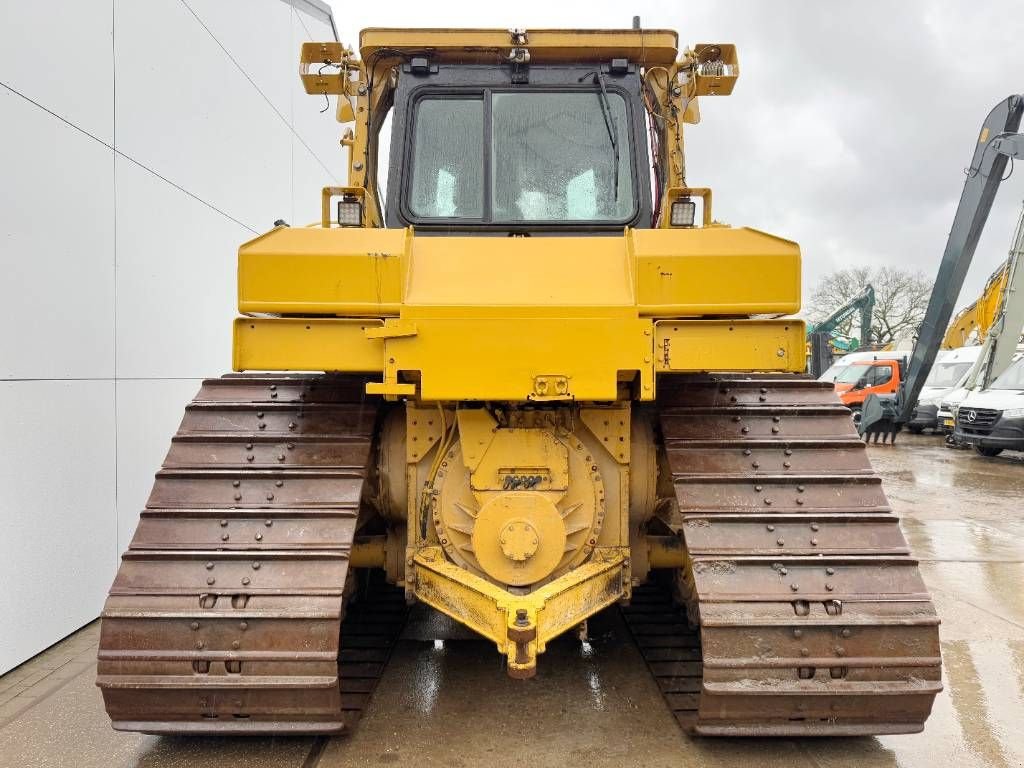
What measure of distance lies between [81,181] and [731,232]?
3737 millimetres

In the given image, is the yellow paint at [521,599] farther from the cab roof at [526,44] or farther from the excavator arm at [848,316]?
the excavator arm at [848,316]

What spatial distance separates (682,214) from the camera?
3.29 metres

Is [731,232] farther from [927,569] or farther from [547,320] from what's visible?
[927,569]

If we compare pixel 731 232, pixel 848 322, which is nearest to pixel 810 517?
pixel 731 232

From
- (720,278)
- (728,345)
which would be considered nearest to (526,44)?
(720,278)

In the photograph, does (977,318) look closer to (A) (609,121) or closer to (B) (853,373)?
(B) (853,373)

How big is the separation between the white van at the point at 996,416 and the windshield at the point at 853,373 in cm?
430

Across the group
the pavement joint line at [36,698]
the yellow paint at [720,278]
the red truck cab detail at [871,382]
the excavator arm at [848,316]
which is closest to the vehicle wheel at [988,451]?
the red truck cab detail at [871,382]

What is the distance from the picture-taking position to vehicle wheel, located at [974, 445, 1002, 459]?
1307 cm

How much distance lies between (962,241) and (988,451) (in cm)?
402

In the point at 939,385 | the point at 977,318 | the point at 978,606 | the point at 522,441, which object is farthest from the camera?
the point at 977,318

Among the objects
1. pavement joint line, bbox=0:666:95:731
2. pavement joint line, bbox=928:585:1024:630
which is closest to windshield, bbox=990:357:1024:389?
pavement joint line, bbox=928:585:1024:630

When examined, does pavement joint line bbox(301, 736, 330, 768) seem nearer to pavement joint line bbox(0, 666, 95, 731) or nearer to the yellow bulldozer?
the yellow bulldozer

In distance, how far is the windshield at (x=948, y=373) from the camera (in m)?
18.4
